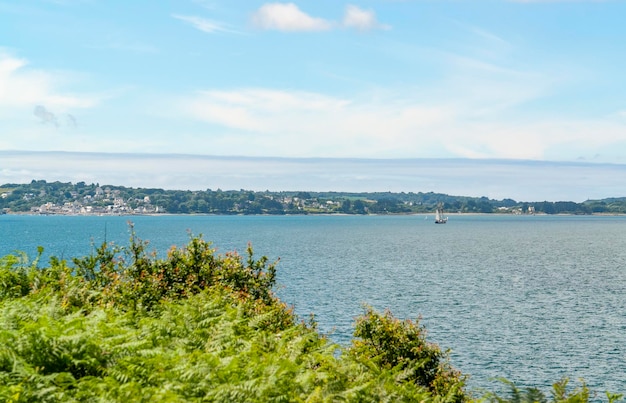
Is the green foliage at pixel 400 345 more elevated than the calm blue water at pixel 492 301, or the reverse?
the green foliage at pixel 400 345

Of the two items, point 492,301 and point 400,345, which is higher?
point 400,345

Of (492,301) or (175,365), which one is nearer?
(175,365)

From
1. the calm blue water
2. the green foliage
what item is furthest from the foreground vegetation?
the green foliage

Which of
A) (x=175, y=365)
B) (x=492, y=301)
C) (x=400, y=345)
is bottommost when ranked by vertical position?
(x=492, y=301)

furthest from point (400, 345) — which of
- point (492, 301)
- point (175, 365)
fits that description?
point (492, 301)

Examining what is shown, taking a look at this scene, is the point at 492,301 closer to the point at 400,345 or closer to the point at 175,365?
the point at 400,345

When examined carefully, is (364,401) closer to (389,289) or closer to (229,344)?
(229,344)

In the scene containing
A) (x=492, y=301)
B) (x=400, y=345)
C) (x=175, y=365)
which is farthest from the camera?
(x=492, y=301)

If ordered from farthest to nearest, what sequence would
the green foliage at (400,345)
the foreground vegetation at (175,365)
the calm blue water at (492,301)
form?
the calm blue water at (492,301), the green foliage at (400,345), the foreground vegetation at (175,365)

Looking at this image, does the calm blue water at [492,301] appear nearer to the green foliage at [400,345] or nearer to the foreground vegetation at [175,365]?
the green foliage at [400,345]

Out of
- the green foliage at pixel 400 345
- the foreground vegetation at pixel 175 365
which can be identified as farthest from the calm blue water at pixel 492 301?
the foreground vegetation at pixel 175 365

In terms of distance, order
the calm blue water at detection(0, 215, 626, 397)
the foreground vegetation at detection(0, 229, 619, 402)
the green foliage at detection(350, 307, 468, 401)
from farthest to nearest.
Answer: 1. the calm blue water at detection(0, 215, 626, 397)
2. the green foliage at detection(350, 307, 468, 401)
3. the foreground vegetation at detection(0, 229, 619, 402)

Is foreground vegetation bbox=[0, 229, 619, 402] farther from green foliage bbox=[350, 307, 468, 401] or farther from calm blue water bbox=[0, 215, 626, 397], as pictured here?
green foliage bbox=[350, 307, 468, 401]

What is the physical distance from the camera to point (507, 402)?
8148mm
